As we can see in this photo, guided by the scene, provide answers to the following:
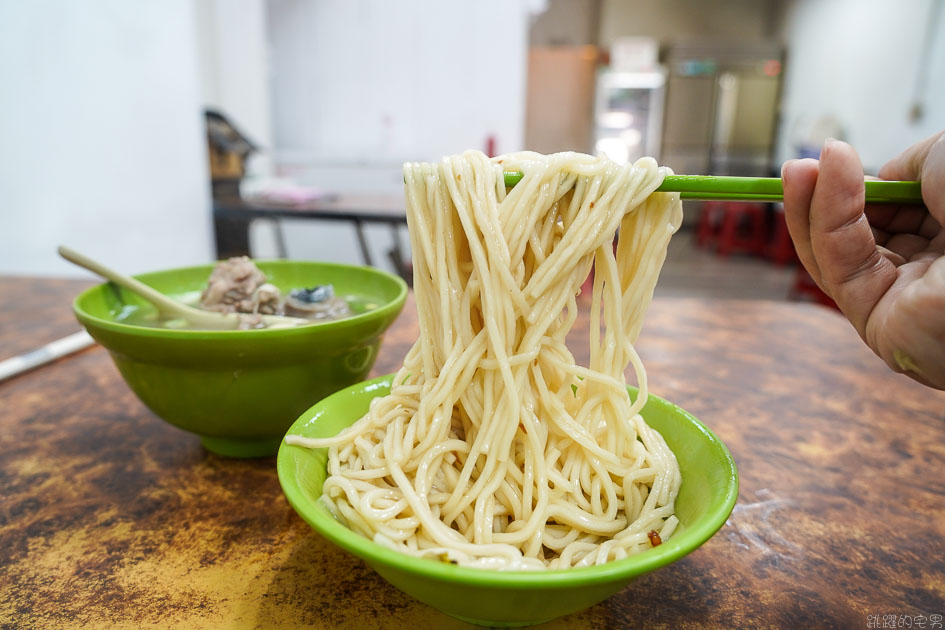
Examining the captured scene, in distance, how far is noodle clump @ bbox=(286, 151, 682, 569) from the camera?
2.39 ft

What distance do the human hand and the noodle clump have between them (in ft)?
0.55

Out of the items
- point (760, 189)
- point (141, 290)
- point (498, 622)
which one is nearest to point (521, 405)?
point (498, 622)

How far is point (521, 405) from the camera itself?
2.51 feet

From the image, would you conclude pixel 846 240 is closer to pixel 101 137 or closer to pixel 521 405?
pixel 521 405

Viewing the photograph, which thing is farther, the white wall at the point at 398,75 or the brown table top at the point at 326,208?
the white wall at the point at 398,75

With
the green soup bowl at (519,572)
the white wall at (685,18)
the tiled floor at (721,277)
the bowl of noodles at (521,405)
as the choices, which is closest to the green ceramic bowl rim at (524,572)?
the green soup bowl at (519,572)

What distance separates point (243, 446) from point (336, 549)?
11.2 inches

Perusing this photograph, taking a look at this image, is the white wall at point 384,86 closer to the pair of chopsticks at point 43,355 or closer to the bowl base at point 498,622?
the pair of chopsticks at point 43,355

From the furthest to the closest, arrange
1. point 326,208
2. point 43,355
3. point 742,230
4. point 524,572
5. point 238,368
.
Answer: point 742,230 → point 326,208 → point 43,355 → point 238,368 → point 524,572

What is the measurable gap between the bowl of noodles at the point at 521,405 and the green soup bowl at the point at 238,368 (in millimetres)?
96

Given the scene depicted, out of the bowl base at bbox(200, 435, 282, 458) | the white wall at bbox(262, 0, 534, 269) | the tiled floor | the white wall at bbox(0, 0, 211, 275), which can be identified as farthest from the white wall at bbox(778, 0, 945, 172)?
the bowl base at bbox(200, 435, 282, 458)

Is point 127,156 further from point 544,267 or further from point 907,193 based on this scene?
point 907,193

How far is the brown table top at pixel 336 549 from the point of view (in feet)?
2.19

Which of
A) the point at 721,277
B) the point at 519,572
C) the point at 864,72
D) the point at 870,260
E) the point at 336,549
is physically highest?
the point at 864,72
